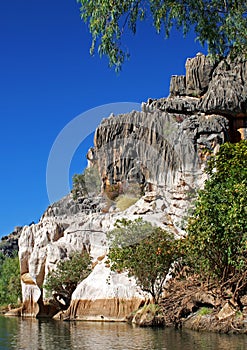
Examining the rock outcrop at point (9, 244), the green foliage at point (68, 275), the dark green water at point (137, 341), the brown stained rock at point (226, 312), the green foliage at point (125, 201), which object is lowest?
the dark green water at point (137, 341)

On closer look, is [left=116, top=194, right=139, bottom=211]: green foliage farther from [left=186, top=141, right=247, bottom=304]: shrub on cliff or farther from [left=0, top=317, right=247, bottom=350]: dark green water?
[left=0, top=317, right=247, bottom=350]: dark green water

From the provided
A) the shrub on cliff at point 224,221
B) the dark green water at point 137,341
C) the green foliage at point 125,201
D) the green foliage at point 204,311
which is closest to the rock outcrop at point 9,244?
the green foliage at point 125,201

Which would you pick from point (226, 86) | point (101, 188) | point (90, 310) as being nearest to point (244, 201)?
point (90, 310)

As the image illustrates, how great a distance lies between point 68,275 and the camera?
104 feet

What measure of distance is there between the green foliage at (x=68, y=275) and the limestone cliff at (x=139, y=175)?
3.61ft

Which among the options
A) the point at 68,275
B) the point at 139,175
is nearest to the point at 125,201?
the point at 139,175

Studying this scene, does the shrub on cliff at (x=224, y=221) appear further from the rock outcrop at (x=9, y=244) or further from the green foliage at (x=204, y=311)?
the rock outcrop at (x=9, y=244)

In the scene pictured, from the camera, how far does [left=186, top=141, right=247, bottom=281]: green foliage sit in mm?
15813

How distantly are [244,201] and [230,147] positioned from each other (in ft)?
15.4

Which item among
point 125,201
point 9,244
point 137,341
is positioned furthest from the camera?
point 9,244

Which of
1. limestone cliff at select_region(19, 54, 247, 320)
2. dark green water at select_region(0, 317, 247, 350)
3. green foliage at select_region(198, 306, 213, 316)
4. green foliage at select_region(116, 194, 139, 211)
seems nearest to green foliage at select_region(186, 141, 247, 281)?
green foliage at select_region(198, 306, 213, 316)

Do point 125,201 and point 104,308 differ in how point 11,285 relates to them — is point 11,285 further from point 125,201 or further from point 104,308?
point 104,308

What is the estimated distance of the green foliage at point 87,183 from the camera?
50.5 m

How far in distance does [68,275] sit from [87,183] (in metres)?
21.9
